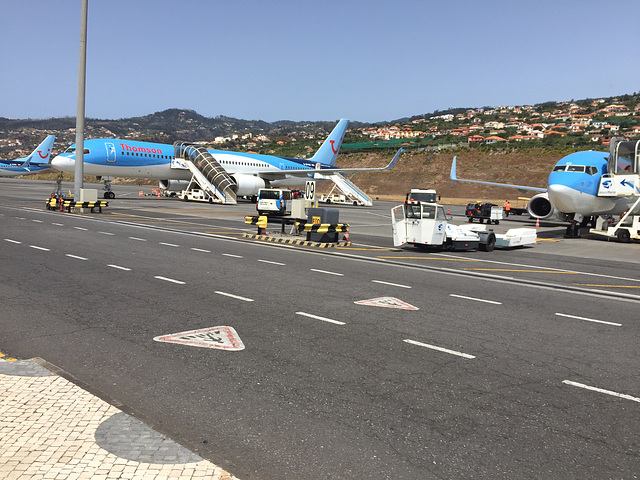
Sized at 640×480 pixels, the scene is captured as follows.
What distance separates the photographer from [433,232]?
21406mm

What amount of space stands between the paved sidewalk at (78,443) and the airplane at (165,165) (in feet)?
140

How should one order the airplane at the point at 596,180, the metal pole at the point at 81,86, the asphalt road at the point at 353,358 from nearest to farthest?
the asphalt road at the point at 353,358
the airplane at the point at 596,180
the metal pole at the point at 81,86

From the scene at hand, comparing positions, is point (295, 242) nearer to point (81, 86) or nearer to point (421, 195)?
point (421, 195)

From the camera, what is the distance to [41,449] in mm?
5000

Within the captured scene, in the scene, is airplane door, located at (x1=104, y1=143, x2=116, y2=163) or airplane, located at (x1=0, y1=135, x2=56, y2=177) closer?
airplane door, located at (x1=104, y1=143, x2=116, y2=163)

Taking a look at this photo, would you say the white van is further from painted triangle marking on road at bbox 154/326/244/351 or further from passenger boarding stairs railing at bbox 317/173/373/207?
passenger boarding stairs railing at bbox 317/173/373/207

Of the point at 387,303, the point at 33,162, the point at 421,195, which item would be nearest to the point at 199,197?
the point at 421,195

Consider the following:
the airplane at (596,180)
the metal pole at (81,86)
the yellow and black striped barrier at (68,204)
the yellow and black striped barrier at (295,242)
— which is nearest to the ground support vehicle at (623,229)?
the airplane at (596,180)

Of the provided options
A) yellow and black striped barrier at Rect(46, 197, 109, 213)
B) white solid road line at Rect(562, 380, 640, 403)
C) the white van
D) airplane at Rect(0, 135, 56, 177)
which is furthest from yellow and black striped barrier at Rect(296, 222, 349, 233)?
airplane at Rect(0, 135, 56, 177)

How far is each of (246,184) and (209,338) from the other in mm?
43975

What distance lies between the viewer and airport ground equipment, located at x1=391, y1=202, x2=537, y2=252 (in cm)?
2134

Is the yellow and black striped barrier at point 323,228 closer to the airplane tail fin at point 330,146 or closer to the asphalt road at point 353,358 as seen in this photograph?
the asphalt road at point 353,358

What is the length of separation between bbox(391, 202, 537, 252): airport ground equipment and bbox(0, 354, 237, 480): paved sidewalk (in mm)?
16347

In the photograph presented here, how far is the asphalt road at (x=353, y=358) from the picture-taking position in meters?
5.48
